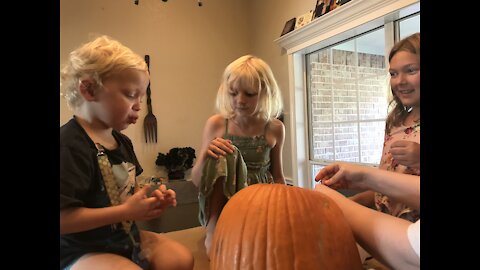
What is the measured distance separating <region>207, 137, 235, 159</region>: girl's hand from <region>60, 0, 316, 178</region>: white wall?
Answer: 0.02 m

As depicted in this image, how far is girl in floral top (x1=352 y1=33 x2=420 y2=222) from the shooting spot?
321 millimetres

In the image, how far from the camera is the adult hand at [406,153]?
329 millimetres

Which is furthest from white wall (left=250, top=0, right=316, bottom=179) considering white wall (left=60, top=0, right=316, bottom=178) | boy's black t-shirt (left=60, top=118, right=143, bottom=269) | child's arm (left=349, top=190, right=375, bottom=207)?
boy's black t-shirt (left=60, top=118, right=143, bottom=269)

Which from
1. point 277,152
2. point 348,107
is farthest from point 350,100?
point 277,152

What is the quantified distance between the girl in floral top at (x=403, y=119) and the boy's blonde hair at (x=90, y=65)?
1.01 feet

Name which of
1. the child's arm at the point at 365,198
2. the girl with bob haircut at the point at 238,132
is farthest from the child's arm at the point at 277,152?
the child's arm at the point at 365,198

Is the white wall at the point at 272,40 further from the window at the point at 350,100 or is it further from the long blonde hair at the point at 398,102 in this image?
the long blonde hair at the point at 398,102

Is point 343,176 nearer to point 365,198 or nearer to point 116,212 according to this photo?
point 365,198

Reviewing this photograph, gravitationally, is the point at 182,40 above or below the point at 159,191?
above

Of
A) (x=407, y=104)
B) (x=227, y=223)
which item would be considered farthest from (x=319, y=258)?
(x=407, y=104)

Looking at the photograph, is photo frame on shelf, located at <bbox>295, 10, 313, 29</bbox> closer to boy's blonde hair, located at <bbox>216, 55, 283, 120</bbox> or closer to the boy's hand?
boy's blonde hair, located at <bbox>216, 55, 283, 120</bbox>

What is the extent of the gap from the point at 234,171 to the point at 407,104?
245mm

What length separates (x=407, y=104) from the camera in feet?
1.17
